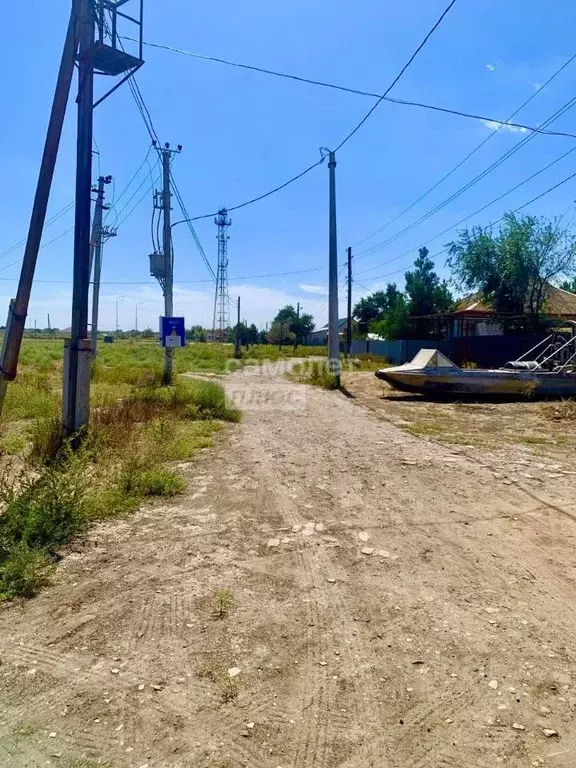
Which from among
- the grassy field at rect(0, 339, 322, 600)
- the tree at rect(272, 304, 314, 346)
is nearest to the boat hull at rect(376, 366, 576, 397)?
the grassy field at rect(0, 339, 322, 600)

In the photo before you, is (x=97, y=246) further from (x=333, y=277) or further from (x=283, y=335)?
(x=283, y=335)

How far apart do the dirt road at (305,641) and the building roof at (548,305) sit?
67.6ft

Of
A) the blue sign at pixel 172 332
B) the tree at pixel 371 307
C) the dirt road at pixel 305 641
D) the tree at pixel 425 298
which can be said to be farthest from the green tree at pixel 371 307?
the dirt road at pixel 305 641

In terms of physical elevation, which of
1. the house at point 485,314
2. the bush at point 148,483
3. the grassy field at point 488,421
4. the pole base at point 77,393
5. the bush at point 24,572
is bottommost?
the bush at point 24,572

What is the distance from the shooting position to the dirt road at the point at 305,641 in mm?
2057

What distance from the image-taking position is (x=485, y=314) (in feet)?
77.9

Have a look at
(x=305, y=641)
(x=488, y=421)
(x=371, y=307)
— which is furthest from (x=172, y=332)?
(x=371, y=307)

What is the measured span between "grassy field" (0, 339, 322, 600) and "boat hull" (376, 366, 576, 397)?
18.6 feet

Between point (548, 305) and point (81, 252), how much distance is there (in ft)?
77.1

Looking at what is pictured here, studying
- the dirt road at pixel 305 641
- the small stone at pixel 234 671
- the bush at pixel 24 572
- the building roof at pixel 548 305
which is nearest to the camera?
the dirt road at pixel 305 641

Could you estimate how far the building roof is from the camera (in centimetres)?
2427

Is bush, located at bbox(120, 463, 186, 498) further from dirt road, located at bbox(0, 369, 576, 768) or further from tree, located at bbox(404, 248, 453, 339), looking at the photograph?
tree, located at bbox(404, 248, 453, 339)

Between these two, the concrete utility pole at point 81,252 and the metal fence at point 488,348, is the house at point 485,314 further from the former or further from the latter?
the concrete utility pole at point 81,252

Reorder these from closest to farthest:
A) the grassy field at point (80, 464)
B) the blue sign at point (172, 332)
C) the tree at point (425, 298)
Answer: the grassy field at point (80, 464)
the blue sign at point (172, 332)
the tree at point (425, 298)
